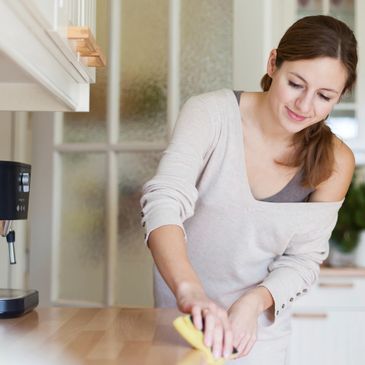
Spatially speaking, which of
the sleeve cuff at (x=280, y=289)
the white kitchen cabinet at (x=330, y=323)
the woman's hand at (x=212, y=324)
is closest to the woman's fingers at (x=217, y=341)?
the woman's hand at (x=212, y=324)

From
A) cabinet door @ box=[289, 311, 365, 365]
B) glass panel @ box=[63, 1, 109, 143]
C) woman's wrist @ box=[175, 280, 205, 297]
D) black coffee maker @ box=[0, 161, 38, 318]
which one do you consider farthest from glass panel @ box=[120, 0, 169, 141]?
woman's wrist @ box=[175, 280, 205, 297]

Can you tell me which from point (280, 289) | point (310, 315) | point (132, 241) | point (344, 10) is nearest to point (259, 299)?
point (280, 289)

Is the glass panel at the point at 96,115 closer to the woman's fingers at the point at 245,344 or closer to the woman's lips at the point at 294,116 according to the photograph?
the woman's lips at the point at 294,116

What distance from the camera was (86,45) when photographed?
1.27 metres

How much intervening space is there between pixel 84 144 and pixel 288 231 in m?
1.07

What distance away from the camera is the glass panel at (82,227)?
7.74 feet

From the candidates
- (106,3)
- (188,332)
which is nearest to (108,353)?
(188,332)

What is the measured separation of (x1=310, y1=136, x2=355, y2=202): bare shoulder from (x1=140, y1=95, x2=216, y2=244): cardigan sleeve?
10.7 inches

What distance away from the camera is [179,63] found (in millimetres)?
2285

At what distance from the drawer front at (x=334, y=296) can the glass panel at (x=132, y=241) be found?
0.73 m

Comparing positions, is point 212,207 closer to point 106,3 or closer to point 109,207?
point 109,207

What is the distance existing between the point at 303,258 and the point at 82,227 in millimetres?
1056

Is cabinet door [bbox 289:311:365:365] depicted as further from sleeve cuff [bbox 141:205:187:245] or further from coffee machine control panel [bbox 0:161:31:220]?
sleeve cuff [bbox 141:205:187:245]

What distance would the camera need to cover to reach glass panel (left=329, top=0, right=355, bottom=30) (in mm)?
3070
